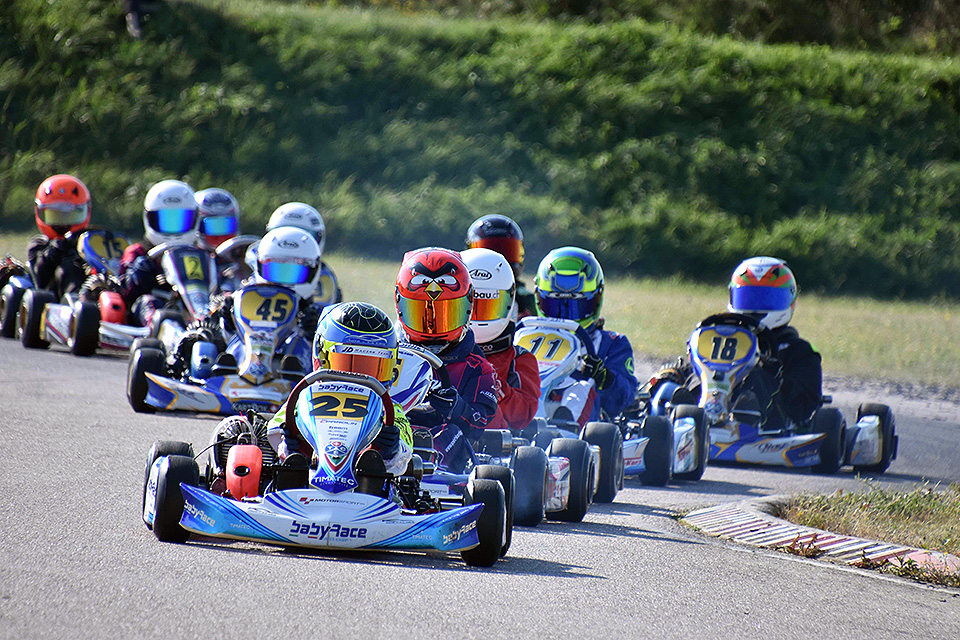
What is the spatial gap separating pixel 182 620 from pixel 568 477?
8.71 feet

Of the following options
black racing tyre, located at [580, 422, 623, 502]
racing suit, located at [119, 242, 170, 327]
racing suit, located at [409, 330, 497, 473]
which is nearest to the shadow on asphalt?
racing suit, located at [409, 330, 497, 473]

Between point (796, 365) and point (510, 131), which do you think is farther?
point (510, 131)

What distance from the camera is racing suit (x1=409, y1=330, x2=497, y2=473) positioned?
5.75m

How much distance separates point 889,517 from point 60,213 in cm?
895

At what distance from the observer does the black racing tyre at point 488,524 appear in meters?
4.71

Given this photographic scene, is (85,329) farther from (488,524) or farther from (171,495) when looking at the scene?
(488,524)

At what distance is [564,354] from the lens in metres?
7.48

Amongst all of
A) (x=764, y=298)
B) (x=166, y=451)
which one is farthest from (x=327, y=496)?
(x=764, y=298)

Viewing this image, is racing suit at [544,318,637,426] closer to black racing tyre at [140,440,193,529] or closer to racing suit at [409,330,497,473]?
racing suit at [409,330,497,473]

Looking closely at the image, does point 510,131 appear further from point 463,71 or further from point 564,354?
point 564,354

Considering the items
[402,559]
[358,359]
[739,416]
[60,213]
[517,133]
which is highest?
[517,133]

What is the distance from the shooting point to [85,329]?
11336 mm

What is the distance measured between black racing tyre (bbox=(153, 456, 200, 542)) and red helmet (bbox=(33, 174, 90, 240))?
28.5ft

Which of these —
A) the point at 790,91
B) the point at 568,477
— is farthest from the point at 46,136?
the point at 568,477
